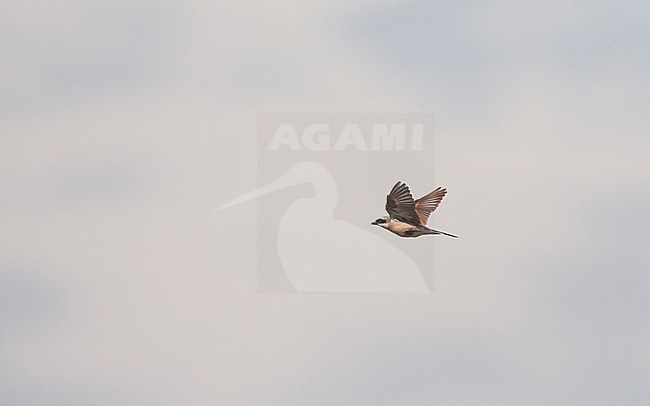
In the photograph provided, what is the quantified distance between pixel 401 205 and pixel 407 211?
0.35 m

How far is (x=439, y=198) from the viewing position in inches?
3514

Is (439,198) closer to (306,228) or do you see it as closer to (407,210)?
(407,210)

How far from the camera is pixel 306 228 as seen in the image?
102 m

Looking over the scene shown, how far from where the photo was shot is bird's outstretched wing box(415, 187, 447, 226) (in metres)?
88.3

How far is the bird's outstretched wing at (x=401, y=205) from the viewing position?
288ft

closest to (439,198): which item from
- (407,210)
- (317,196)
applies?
(407,210)

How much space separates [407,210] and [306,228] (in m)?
14.6

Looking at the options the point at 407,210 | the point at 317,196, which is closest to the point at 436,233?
the point at 407,210

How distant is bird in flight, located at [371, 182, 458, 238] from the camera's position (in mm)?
87875

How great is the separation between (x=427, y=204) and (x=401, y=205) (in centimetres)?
110

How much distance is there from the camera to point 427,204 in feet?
291

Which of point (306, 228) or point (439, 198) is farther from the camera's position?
point (306, 228)

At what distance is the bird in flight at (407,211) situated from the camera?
8788 centimetres

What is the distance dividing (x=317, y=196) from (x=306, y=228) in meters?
1.34
